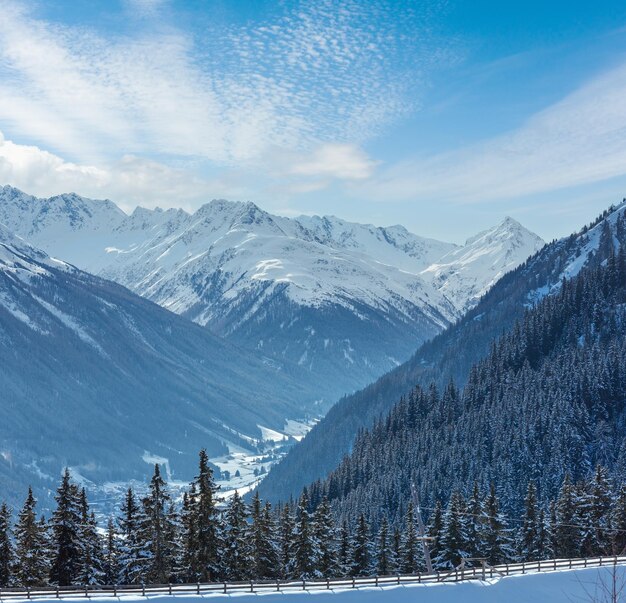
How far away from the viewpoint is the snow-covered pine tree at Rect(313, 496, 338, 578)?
268 ft

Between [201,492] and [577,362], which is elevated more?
[577,362]

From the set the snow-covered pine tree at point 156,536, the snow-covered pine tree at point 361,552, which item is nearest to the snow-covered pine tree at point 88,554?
the snow-covered pine tree at point 156,536

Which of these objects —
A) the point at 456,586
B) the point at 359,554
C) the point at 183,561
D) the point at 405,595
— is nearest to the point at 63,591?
the point at 183,561

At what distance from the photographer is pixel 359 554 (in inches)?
3415

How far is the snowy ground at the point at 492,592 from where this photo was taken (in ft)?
202

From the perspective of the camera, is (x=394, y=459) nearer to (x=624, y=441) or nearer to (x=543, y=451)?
(x=543, y=451)

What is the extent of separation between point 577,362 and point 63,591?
485 ft

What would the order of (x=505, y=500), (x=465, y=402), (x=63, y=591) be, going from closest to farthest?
(x=63, y=591) → (x=505, y=500) → (x=465, y=402)

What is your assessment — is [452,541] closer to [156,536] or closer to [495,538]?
[495,538]

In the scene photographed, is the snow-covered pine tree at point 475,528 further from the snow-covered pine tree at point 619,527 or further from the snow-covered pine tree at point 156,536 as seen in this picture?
the snow-covered pine tree at point 156,536

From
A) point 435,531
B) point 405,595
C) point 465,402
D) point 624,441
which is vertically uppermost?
point 465,402

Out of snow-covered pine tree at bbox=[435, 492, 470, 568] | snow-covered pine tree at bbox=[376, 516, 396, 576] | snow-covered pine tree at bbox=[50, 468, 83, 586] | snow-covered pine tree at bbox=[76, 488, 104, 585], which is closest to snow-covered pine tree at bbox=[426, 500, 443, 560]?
snow-covered pine tree at bbox=[435, 492, 470, 568]

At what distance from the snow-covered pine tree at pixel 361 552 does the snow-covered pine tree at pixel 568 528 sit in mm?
21214

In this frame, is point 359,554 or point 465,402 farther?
point 465,402
